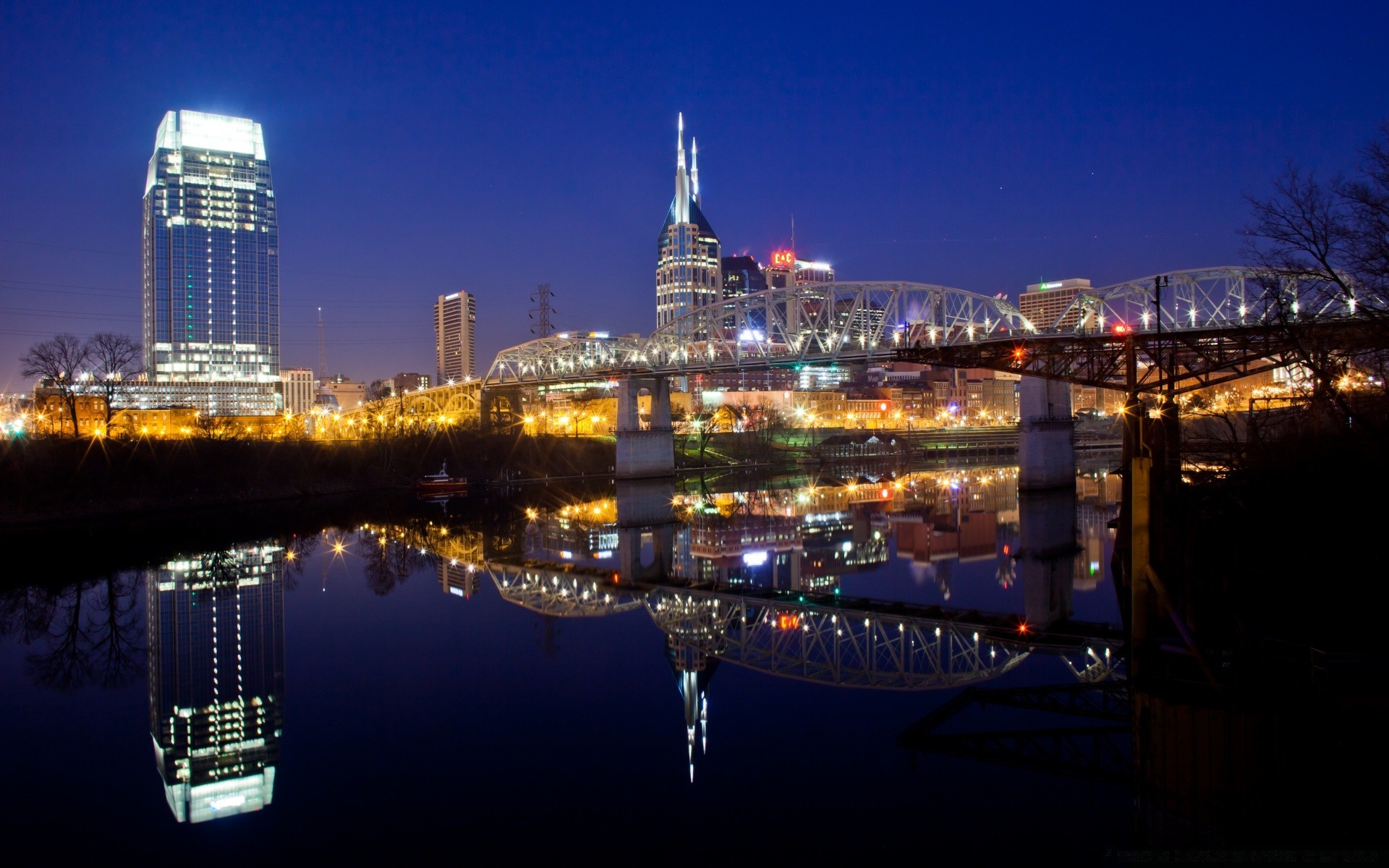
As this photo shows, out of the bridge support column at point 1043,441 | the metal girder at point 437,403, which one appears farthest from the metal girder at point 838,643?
the metal girder at point 437,403

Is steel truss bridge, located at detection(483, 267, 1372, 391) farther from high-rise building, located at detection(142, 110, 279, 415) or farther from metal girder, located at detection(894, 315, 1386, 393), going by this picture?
high-rise building, located at detection(142, 110, 279, 415)

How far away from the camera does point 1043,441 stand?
58000 mm

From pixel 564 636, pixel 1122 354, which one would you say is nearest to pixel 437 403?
pixel 1122 354

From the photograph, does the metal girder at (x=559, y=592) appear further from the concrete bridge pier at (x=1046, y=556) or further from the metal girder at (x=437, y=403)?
the metal girder at (x=437, y=403)

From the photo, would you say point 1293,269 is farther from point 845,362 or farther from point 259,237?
point 259,237

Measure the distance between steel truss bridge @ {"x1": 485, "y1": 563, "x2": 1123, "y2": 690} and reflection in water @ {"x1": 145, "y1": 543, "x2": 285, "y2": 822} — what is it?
7.54 metres

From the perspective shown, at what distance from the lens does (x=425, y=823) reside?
11094 mm

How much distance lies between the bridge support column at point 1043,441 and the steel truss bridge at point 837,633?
3560 cm

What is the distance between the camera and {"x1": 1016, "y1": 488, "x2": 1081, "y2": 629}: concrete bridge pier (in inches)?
943

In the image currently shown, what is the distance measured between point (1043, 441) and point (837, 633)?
41814mm

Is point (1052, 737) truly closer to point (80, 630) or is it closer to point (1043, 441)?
point (80, 630)

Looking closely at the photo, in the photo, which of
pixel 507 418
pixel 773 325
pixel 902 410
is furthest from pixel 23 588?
pixel 902 410

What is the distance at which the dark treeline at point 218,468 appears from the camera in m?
44.2

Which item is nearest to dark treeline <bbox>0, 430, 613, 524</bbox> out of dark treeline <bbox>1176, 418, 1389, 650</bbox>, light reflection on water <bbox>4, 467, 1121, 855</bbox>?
light reflection on water <bbox>4, 467, 1121, 855</bbox>
